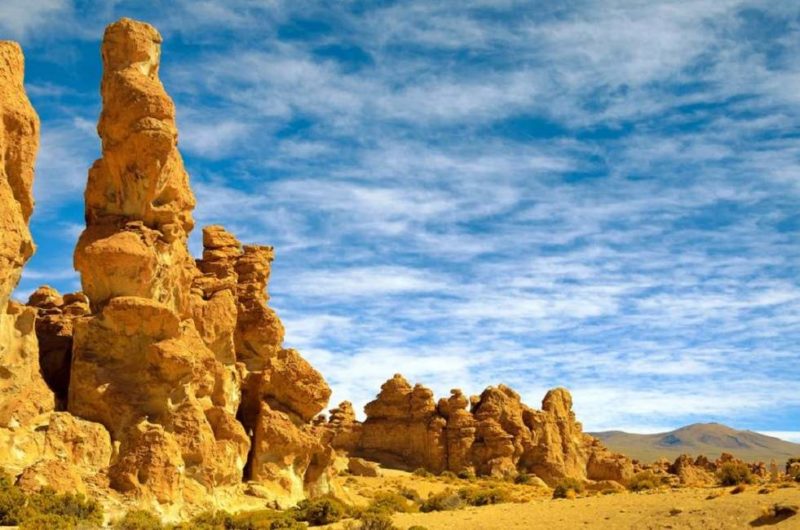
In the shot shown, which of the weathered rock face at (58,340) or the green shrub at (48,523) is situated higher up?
the weathered rock face at (58,340)

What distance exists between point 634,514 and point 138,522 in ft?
47.5

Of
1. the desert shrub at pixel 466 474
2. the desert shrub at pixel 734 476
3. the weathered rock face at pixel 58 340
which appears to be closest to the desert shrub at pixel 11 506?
the weathered rock face at pixel 58 340

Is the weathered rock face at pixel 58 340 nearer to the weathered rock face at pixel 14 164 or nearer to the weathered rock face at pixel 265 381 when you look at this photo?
the weathered rock face at pixel 265 381

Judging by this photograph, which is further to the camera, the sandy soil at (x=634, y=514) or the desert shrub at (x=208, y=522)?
the sandy soil at (x=634, y=514)

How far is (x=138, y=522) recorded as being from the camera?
2166 cm

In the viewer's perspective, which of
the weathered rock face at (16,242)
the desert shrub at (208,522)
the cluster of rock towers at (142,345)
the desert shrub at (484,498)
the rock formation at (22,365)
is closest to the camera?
the desert shrub at (208,522)

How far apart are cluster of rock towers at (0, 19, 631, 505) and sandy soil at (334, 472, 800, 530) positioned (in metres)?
6.89

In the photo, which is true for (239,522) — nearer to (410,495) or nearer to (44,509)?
(44,509)

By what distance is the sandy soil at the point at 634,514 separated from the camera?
22.2 m

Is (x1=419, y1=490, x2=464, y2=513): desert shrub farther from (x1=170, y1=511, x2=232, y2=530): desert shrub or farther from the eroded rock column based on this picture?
(x1=170, y1=511, x2=232, y2=530): desert shrub

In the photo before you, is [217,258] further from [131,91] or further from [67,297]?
[131,91]

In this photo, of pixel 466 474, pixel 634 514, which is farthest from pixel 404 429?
pixel 634 514

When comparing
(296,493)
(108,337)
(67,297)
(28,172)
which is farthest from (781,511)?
(67,297)

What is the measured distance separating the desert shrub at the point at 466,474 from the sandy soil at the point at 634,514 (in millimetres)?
23330
